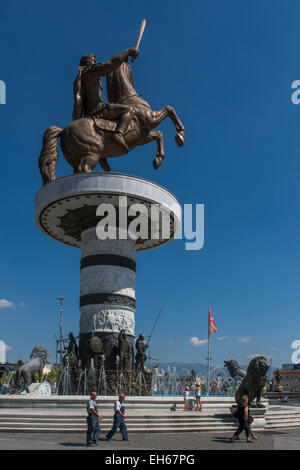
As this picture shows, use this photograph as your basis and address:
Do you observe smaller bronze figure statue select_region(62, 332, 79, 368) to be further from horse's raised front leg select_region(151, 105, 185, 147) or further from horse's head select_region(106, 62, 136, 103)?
horse's head select_region(106, 62, 136, 103)

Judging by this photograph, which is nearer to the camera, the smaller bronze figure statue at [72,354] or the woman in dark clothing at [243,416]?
the woman in dark clothing at [243,416]

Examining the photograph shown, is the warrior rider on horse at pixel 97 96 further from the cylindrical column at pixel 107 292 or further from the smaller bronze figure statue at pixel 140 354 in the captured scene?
the smaller bronze figure statue at pixel 140 354

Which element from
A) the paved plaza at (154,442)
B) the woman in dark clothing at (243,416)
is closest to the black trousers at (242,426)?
the woman in dark clothing at (243,416)

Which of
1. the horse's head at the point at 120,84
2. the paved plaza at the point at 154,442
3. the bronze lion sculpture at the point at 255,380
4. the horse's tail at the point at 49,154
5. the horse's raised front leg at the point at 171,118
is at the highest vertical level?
the horse's head at the point at 120,84

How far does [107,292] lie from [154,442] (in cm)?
931

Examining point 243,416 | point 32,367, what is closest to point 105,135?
point 32,367

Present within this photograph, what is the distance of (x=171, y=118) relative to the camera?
22703 mm

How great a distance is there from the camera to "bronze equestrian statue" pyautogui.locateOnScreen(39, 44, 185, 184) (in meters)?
20.1

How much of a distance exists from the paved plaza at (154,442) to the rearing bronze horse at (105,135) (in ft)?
37.4

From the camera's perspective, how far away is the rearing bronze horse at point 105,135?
20.0 meters

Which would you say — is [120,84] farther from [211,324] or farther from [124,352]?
[211,324]

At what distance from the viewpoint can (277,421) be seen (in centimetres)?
1498
